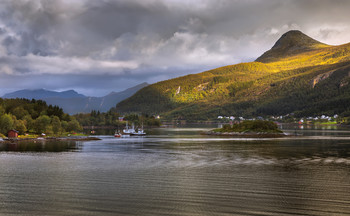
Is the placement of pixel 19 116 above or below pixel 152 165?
above

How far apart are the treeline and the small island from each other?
230ft

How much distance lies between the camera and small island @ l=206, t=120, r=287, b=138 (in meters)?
156

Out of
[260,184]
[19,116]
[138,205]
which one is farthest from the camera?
[19,116]

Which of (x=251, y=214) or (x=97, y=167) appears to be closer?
(x=251, y=214)

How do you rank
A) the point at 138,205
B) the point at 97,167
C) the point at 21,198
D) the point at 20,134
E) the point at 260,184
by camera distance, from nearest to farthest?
the point at 138,205 → the point at 21,198 → the point at 260,184 → the point at 97,167 → the point at 20,134

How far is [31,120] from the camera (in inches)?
5458

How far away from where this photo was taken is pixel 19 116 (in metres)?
146

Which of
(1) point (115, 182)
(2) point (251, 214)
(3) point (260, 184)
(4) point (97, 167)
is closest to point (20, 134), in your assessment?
(4) point (97, 167)

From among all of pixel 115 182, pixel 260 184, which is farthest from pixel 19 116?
pixel 260 184

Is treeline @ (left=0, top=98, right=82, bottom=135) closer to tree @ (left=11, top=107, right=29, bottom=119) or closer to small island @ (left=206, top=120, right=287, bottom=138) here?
tree @ (left=11, top=107, right=29, bottom=119)

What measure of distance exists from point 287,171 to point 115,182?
78.5 ft

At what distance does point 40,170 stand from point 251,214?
34322 millimetres

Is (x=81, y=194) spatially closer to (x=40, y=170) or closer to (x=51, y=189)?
(x=51, y=189)

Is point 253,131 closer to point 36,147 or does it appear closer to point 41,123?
point 41,123
